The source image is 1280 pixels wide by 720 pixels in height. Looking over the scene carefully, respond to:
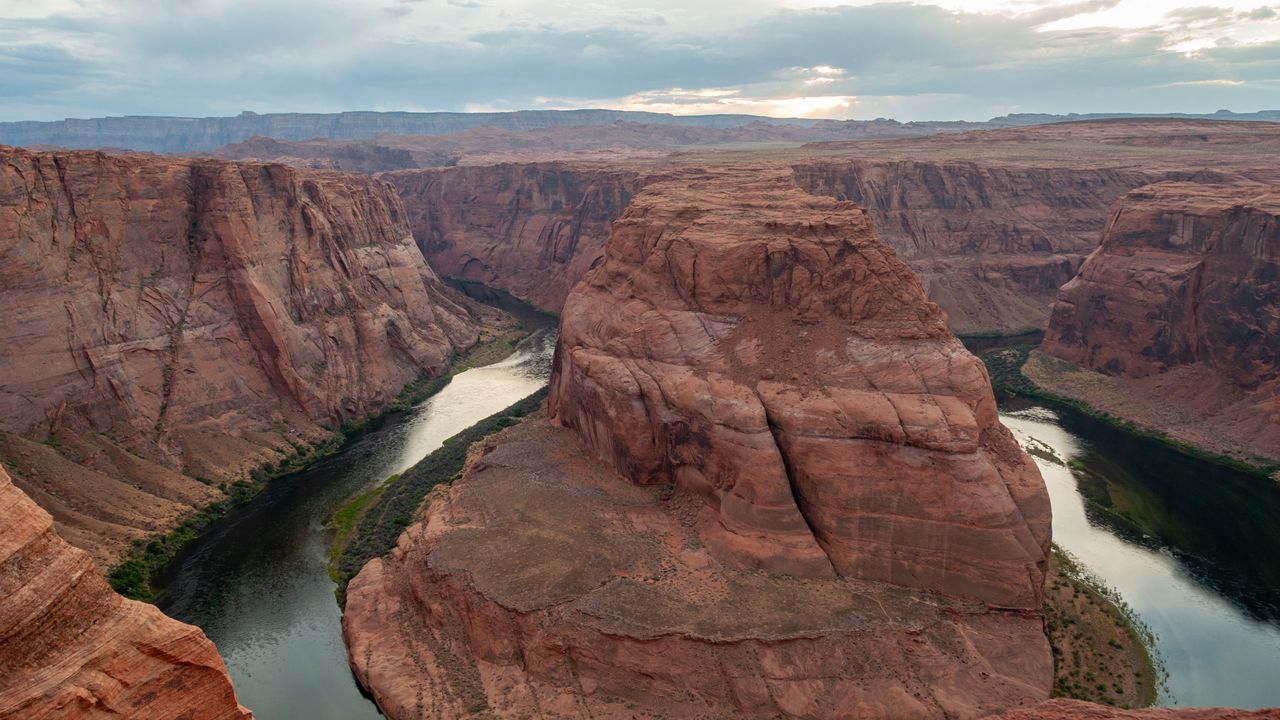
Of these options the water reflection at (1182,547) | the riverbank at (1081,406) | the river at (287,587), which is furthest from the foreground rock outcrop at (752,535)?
the riverbank at (1081,406)

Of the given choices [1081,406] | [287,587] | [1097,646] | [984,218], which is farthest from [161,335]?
[984,218]

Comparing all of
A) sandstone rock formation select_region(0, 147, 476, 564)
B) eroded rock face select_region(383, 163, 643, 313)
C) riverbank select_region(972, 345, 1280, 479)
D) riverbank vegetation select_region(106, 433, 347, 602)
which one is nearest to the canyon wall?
→ riverbank select_region(972, 345, 1280, 479)

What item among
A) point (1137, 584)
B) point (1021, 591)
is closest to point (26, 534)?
point (1021, 591)

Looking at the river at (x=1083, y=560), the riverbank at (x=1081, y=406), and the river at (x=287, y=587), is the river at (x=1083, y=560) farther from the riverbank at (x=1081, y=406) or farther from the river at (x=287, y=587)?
the riverbank at (x=1081, y=406)

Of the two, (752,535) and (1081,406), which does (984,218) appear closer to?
(1081,406)

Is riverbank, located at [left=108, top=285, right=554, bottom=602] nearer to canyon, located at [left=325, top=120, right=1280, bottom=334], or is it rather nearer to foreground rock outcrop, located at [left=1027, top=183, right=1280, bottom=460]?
canyon, located at [left=325, top=120, right=1280, bottom=334]
